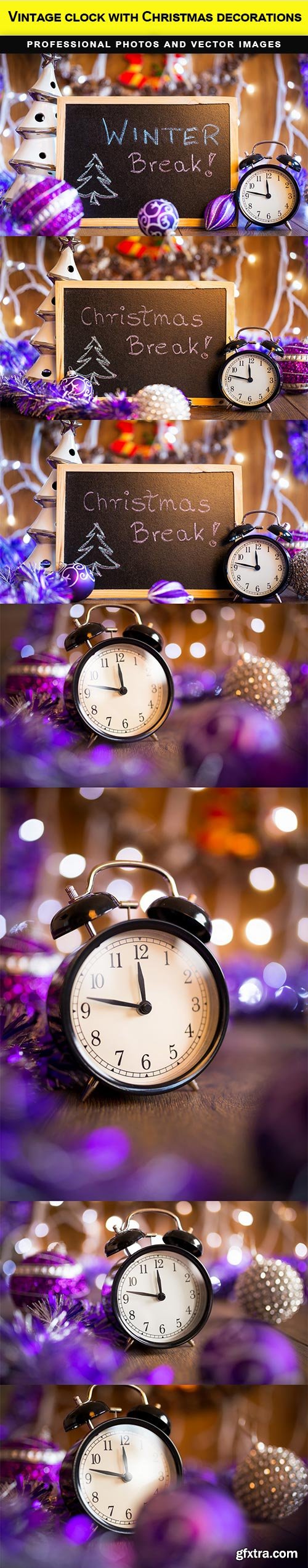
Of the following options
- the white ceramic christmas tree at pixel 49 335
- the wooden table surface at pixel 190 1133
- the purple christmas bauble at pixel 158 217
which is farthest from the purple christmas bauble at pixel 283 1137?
the purple christmas bauble at pixel 158 217

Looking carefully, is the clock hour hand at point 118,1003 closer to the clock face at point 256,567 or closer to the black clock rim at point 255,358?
the clock face at point 256,567

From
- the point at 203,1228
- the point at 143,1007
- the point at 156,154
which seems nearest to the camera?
the point at 143,1007

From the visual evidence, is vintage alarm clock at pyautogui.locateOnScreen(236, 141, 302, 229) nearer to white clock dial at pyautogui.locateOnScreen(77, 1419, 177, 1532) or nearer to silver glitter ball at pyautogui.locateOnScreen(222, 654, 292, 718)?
silver glitter ball at pyautogui.locateOnScreen(222, 654, 292, 718)

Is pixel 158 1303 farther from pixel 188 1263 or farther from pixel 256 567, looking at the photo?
pixel 256 567

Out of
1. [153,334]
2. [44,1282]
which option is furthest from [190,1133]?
[153,334]

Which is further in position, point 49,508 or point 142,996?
point 49,508

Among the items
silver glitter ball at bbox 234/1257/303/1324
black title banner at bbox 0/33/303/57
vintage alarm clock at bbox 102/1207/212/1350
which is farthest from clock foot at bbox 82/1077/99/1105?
black title banner at bbox 0/33/303/57

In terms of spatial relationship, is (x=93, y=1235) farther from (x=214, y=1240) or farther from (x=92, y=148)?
(x=92, y=148)
